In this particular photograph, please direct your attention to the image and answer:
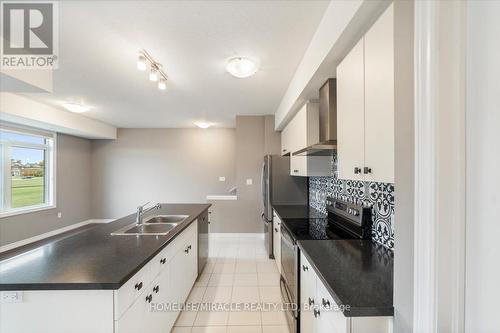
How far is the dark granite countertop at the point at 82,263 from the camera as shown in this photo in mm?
1111

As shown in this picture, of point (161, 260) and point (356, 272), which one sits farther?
point (161, 260)

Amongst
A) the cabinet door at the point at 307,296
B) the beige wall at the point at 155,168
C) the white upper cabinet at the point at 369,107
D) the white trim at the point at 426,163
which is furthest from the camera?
the beige wall at the point at 155,168

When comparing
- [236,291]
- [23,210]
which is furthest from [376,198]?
[23,210]

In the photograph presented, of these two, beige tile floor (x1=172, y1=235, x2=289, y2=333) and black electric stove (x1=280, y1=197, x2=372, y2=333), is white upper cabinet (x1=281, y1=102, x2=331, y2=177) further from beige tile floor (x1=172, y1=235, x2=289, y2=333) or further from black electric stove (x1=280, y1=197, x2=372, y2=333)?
beige tile floor (x1=172, y1=235, x2=289, y2=333)

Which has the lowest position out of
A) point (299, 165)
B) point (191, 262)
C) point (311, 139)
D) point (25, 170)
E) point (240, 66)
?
point (191, 262)

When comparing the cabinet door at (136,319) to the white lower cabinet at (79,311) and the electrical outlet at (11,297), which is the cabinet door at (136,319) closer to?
the white lower cabinet at (79,311)

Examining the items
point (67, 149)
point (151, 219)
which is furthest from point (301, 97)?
point (67, 149)

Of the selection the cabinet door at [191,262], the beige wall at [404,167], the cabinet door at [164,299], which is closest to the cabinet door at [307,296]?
the beige wall at [404,167]

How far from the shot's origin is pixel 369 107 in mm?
1176

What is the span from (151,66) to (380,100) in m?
2.28

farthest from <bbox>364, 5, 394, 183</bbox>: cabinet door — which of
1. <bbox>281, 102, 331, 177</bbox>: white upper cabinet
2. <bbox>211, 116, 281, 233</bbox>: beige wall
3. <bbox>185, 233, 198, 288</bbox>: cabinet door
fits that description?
<bbox>211, 116, 281, 233</bbox>: beige wall

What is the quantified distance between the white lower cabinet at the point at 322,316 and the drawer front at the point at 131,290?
3.53ft

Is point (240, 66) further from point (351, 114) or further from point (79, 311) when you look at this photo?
point (79, 311)

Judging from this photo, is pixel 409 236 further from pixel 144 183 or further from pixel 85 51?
pixel 144 183
